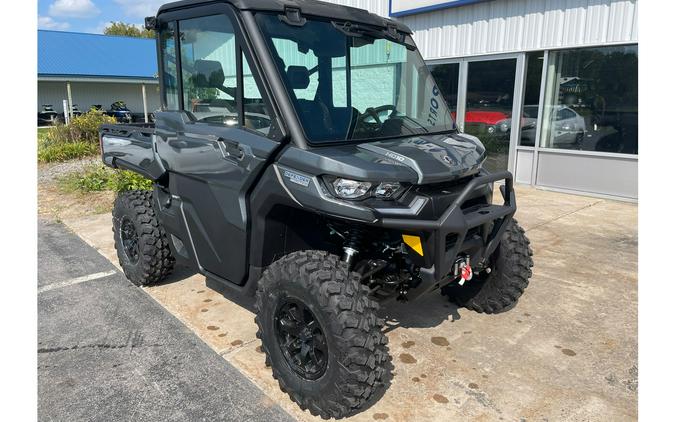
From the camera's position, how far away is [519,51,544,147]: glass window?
8810 mm

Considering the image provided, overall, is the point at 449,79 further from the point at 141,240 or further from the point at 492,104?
the point at 141,240

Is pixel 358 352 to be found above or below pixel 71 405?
above

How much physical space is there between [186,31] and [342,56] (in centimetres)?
112

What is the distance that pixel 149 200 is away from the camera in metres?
4.50

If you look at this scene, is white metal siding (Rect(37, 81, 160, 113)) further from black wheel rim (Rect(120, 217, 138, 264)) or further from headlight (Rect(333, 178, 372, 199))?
headlight (Rect(333, 178, 372, 199))

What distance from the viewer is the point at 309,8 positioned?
3.04m

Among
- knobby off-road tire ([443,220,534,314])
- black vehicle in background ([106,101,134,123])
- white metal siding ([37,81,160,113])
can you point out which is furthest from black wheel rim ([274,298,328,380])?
white metal siding ([37,81,160,113])

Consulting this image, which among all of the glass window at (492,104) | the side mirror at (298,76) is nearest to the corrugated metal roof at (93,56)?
the glass window at (492,104)

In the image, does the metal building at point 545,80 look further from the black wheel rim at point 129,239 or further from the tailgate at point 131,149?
the black wheel rim at point 129,239

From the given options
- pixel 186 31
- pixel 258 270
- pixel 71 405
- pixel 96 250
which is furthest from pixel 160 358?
pixel 96 250

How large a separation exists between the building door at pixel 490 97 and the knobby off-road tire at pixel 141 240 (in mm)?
6631

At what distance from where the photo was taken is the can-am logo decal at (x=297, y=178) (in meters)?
Answer: 2.67
